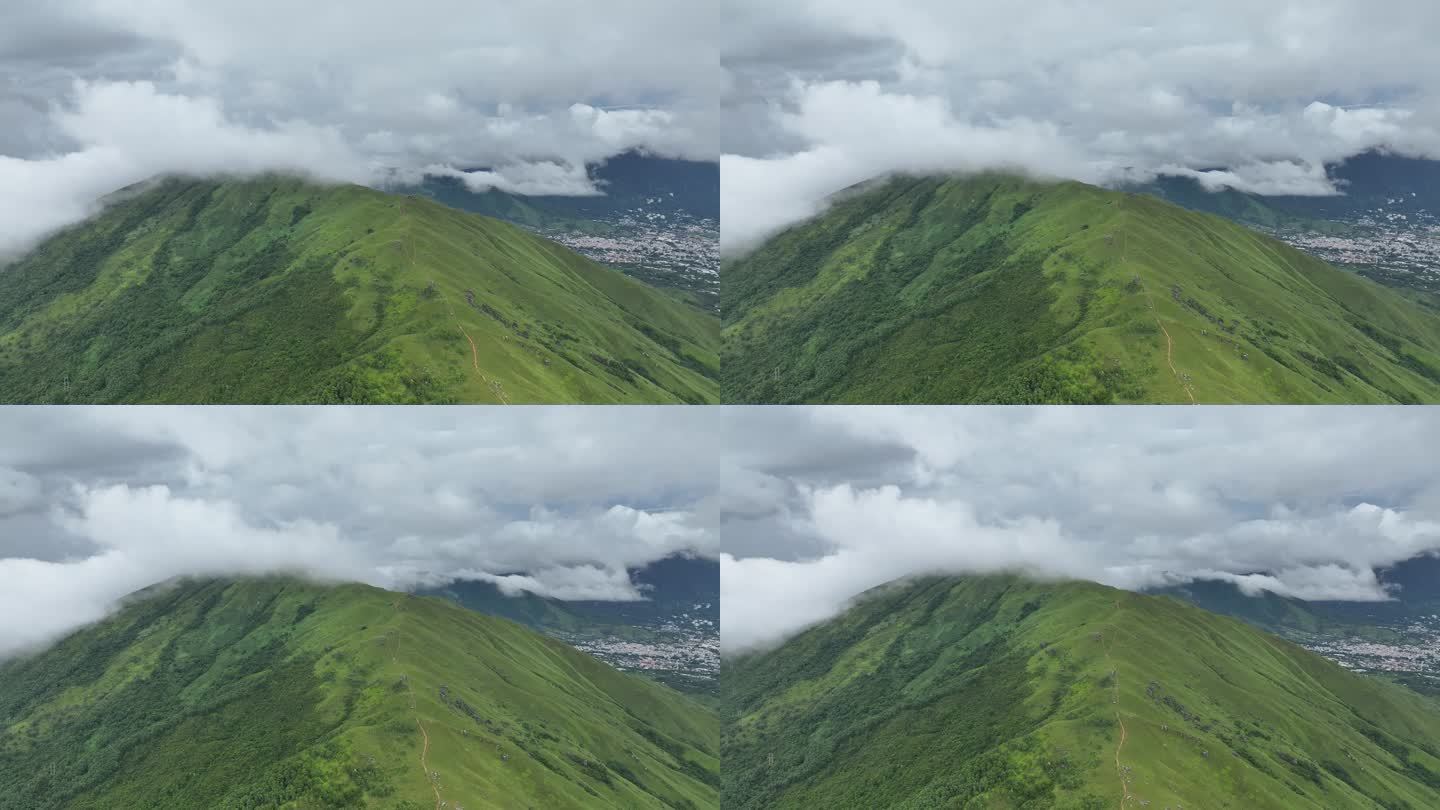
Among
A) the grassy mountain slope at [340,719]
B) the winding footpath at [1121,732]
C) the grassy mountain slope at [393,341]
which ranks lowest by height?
the grassy mountain slope at [340,719]

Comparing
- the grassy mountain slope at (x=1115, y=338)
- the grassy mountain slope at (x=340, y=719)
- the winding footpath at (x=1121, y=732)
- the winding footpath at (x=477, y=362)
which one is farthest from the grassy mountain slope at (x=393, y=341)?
the winding footpath at (x=1121, y=732)

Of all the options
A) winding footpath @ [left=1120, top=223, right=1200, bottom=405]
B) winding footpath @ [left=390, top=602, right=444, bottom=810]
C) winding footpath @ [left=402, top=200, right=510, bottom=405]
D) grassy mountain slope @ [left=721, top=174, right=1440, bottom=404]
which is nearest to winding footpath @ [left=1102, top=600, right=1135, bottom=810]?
grassy mountain slope @ [left=721, top=174, right=1440, bottom=404]

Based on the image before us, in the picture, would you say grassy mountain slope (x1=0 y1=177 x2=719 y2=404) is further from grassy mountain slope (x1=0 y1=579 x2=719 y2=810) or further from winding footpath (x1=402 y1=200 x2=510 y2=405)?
grassy mountain slope (x1=0 y1=579 x2=719 y2=810)

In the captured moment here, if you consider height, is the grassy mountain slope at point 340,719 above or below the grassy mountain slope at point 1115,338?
below

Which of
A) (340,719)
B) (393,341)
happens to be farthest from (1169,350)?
(340,719)

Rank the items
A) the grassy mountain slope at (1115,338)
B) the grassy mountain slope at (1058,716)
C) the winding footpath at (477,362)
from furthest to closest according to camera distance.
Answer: the grassy mountain slope at (1115,338)
the winding footpath at (477,362)
the grassy mountain slope at (1058,716)

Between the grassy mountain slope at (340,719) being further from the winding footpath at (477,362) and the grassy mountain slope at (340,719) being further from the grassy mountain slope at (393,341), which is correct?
the grassy mountain slope at (393,341)
